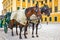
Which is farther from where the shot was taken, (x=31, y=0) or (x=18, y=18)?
(x=31, y=0)

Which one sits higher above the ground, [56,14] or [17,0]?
[17,0]

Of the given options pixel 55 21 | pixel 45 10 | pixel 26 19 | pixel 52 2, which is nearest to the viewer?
pixel 26 19

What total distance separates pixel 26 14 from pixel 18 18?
59 centimetres

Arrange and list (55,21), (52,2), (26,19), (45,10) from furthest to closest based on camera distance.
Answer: (52,2)
(55,21)
(45,10)
(26,19)

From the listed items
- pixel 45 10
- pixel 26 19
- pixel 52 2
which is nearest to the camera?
pixel 26 19

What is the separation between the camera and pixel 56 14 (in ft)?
213

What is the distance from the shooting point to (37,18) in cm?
1355

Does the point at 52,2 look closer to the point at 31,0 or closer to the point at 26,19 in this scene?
the point at 31,0

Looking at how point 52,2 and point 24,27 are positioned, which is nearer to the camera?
point 24,27

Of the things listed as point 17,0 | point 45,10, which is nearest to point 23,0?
point 17,0

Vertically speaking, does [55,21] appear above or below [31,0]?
Answer: below

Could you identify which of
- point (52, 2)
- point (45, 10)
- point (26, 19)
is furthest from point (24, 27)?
point (52, 2)

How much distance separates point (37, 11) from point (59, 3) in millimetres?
54762

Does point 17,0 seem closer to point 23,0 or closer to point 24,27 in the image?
point 23,0
